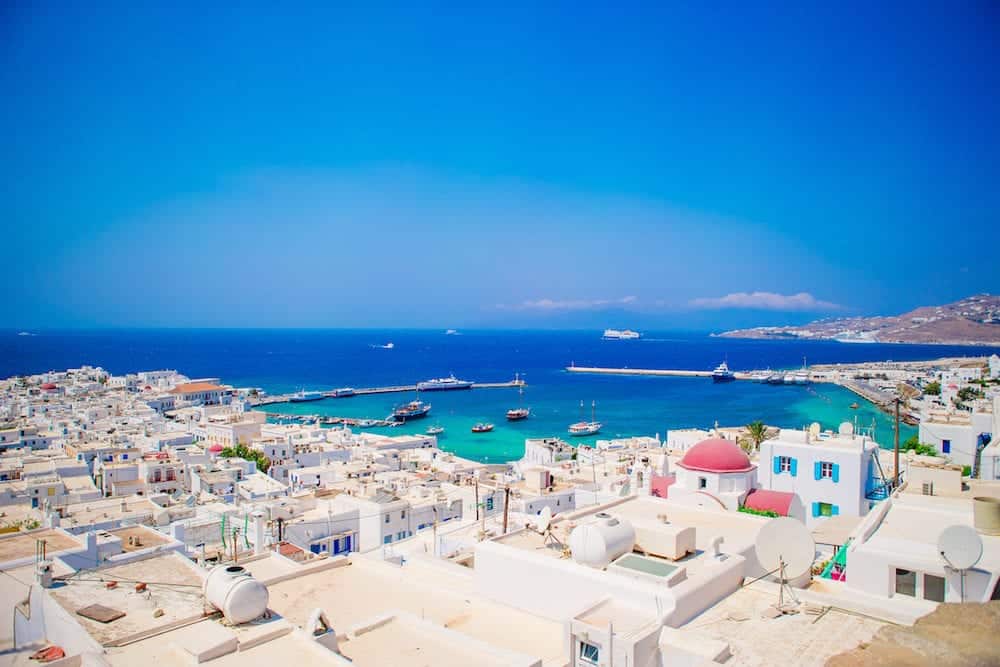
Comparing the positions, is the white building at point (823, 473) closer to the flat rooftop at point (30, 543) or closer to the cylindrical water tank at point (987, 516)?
the cylindrical water tank at point (987, 516)

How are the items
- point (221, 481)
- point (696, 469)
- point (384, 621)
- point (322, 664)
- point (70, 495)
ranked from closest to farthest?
point (322, 664)
point (384, 621)
point (696, 469)
point (70, 495)
point (221, 481)

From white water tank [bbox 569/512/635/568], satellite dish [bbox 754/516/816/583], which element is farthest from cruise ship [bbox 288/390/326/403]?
satellite dish [bbox 754/516/816/583]

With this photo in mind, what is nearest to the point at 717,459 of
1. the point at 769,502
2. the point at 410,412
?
the point at 769,502

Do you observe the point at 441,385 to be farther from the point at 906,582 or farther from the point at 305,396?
the point at 906,582

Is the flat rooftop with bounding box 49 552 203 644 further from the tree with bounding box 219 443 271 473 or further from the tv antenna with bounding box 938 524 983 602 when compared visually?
the tree with bounding box 219 443 271 473

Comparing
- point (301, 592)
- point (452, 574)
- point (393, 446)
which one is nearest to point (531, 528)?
point (452, 574)

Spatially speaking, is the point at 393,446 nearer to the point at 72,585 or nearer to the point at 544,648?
the point at 72,585
